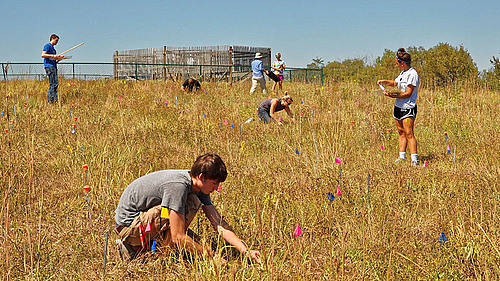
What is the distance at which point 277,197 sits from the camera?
3404mm

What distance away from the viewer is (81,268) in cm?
254

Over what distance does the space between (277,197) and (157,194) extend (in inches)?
44.9


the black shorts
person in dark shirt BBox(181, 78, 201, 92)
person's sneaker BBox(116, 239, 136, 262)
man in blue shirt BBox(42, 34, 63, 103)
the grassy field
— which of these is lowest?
person's sneaker BBox(116, 239, 136, 262)

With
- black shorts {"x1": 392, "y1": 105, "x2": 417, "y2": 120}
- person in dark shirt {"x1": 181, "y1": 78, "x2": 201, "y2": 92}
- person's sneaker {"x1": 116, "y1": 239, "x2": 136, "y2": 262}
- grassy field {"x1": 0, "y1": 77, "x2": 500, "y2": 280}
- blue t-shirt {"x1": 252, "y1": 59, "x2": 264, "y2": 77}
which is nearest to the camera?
grassy field {"x1": 0, "y1": 77, "x2": 500, "y2": 280}

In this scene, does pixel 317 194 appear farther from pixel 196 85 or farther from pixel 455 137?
pixel 196 85

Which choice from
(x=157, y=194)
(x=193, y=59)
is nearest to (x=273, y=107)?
(x=157, y=194)

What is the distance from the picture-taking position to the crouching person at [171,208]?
97.6 inches

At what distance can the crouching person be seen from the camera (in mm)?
2479

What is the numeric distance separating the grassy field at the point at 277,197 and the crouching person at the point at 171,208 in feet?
0.42

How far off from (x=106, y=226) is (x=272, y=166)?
6.23 feet

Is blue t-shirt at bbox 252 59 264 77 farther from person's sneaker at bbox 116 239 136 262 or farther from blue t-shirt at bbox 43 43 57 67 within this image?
person's sneaker at bbox 116 239 136 262

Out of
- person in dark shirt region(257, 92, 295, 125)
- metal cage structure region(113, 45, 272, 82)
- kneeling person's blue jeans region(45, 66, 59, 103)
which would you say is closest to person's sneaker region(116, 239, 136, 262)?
person in dark shirt region(257, 92, 295, 125)

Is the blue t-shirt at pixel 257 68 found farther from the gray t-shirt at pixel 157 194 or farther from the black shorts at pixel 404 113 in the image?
the gray t-shirt at pixel 157 194

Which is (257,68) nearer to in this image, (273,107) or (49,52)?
(273,107)
